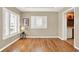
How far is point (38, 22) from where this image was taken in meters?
12.1

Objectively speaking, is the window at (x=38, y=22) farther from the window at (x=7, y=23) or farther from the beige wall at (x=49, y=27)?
the window at (x=7, y=23)

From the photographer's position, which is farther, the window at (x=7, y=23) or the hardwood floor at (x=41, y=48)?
the window at (x=7, y=23)

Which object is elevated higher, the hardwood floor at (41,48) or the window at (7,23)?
the window at (7,23)

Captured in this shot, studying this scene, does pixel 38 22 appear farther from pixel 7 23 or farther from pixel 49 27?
pixel 7 23

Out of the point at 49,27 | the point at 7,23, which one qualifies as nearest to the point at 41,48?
the point at 7,23

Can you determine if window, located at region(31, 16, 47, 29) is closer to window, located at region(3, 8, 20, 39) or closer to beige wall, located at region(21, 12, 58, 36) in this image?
beige wall, located at region(21, 12, 58, 36)

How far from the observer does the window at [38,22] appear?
39.5ft

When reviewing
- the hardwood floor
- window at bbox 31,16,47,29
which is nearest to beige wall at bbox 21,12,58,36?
window at bbox 31,16,47,29

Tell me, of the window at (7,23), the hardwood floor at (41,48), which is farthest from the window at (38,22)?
the hardwood floor at (41,48)

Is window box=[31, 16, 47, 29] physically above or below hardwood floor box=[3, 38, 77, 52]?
above

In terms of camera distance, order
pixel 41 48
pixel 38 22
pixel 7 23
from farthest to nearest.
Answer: pixel 38 22, pixel 7 23, pixel 41 48

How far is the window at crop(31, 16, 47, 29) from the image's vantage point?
12031 mm
